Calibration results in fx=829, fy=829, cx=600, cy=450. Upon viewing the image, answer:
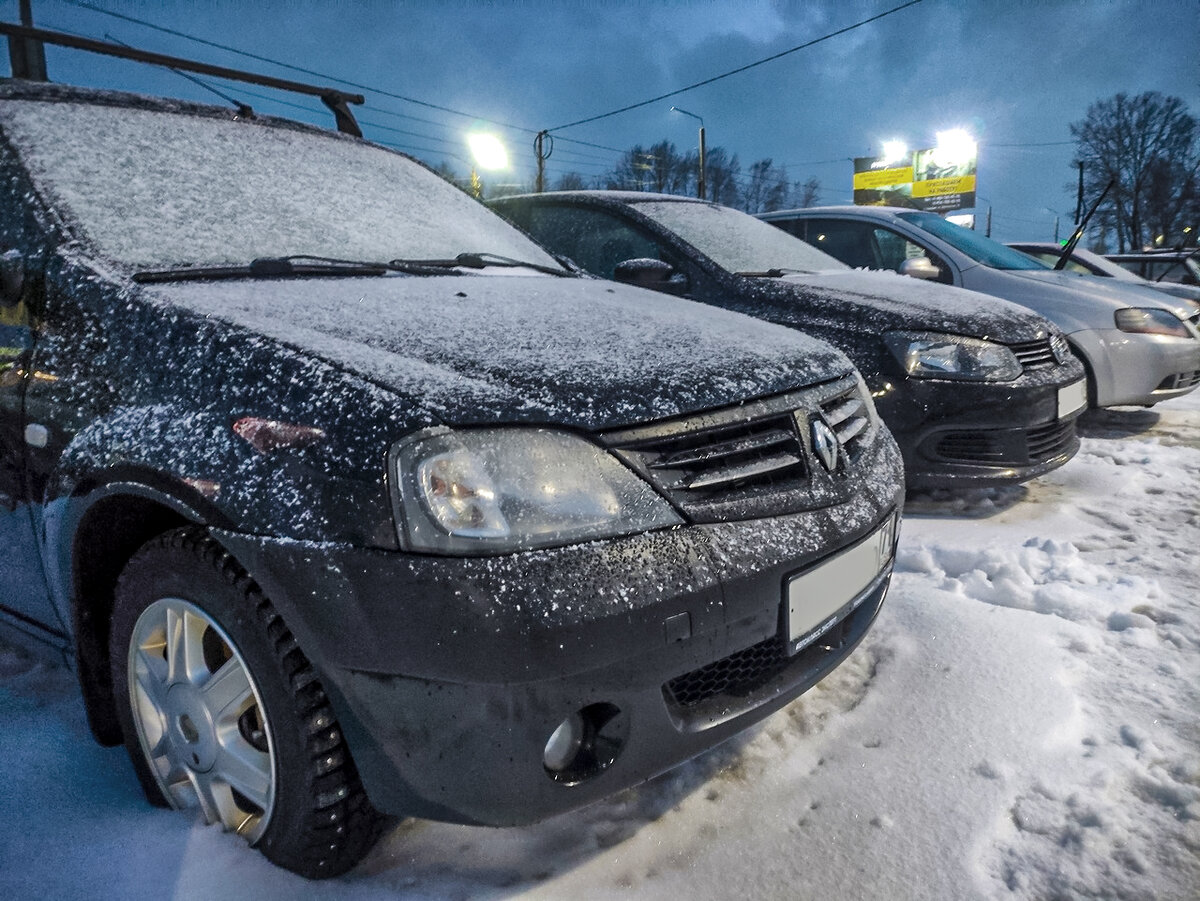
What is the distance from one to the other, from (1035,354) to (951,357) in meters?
0.45

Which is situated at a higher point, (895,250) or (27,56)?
(27,56)

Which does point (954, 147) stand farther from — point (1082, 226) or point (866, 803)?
point (866, 803)

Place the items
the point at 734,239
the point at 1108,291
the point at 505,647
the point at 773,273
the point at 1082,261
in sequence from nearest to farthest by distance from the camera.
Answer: the point at 505,647 → the point at 773,273 → the point at 734,239 → the point at 1108,291 → the point at 1082,261

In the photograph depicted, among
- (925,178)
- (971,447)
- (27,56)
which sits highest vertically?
(925,178)

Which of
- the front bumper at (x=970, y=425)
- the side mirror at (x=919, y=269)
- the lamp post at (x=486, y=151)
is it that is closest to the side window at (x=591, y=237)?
the front bumper at (x=970, y=425)

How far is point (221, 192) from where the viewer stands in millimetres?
2203

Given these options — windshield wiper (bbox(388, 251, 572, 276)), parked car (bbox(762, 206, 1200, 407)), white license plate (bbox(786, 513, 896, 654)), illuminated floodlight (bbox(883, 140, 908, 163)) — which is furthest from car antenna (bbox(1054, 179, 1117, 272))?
illuminated floodlight (bbox(883, 140, 908, 163))

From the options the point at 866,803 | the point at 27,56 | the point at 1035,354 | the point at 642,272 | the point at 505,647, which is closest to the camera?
the point at 505,647

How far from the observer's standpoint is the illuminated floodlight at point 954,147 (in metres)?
54.3

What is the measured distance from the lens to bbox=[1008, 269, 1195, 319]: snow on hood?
5.29 metres

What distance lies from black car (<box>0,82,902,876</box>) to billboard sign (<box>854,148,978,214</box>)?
5522 cm

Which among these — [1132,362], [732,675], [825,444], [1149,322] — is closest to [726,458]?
[825,444]

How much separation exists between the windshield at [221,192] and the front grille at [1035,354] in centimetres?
216

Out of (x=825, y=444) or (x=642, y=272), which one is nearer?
(x=825, y=444)
